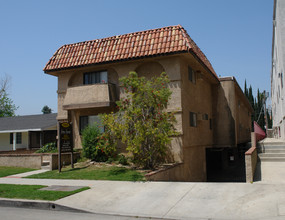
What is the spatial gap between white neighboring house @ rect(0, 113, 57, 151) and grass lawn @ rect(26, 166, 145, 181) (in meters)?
12.8

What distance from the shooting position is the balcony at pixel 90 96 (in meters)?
16.6

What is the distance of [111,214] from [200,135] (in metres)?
11.6

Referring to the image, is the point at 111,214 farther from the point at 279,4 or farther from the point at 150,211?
the point at 279,4

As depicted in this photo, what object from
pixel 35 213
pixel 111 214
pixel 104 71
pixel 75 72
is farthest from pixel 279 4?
pixel 35 213

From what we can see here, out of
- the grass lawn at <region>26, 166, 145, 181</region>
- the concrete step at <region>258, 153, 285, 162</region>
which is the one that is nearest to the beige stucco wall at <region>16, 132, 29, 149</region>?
the grass lawn at <region>26, 166, 145, 181</region>

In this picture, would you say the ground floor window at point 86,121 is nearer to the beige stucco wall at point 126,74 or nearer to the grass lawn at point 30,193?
the beige stucco wall at point 126,74

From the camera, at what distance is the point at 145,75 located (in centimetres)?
1686

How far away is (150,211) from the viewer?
25.9 ft

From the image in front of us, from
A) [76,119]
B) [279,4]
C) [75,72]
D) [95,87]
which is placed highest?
[279,4]

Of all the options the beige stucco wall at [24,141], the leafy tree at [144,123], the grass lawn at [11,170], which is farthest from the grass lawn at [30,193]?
the beige stucco wall at [24,141]

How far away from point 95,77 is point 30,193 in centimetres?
944

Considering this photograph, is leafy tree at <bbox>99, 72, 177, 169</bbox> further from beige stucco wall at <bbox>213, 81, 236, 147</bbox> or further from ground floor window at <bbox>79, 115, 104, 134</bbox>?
beige stucco wall at <bbox>213, 81, 236, 147</bbox>

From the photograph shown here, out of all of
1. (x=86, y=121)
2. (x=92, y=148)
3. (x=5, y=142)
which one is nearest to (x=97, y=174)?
(x=92, y=148)

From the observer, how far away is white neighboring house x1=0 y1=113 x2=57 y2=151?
89.9 ft
